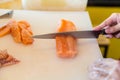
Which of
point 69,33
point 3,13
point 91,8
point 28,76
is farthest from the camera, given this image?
point 91,8

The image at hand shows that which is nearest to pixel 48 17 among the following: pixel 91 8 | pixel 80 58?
pixel 80 58

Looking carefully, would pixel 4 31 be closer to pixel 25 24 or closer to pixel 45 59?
pixel 25 24

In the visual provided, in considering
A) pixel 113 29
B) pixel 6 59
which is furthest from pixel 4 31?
pixel 113 29

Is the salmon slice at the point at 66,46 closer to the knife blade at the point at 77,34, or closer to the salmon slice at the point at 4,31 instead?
the knife blade at the point at 77,34

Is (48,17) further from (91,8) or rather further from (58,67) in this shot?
(91,8)

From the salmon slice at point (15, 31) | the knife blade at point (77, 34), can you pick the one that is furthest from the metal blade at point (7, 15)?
the knife blade at point (77, 34)

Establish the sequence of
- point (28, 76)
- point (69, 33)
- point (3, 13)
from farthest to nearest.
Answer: point (3, 13)
point (69, 33)
point (28, 76)

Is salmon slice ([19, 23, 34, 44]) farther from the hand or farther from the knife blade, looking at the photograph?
the hand
